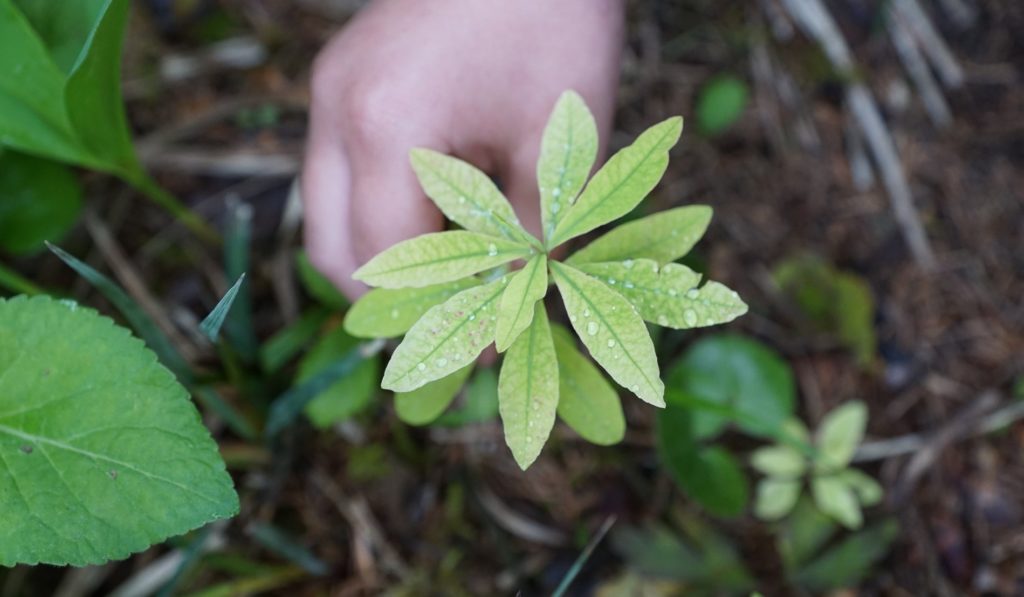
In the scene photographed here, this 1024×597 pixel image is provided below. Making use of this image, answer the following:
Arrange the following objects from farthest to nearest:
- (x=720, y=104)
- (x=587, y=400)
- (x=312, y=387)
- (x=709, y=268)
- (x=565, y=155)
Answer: (x=720, y=104), (x=709, y=268), (x=312, y=387), (x=587, y=400), (x=565, y=155)

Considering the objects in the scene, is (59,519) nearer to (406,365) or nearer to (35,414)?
(35,414)

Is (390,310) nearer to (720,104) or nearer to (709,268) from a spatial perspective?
(709,268)

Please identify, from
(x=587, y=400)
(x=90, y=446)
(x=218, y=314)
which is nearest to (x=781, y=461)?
(x=587, y=400)

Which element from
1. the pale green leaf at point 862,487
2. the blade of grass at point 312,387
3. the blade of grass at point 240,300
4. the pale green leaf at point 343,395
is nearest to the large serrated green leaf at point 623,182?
the blade of grass at point 312,387

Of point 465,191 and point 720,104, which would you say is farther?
point 720,104

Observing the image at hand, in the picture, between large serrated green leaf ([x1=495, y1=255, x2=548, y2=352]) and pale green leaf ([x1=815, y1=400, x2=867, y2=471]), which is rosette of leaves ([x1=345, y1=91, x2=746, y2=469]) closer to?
large serrated green leaf ([x1=495, y1=255, x2=548, y2=352])

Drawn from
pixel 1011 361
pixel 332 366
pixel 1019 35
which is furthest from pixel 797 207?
pixel 332 366
